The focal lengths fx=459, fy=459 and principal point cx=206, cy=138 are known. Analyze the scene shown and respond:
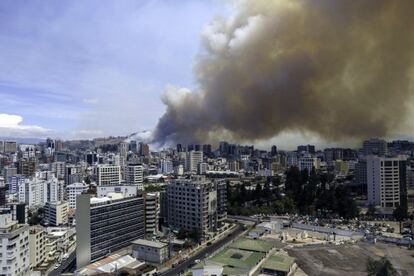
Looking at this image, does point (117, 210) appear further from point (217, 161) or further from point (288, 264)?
point (217, 161)

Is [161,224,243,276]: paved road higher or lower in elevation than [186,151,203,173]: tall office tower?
lower

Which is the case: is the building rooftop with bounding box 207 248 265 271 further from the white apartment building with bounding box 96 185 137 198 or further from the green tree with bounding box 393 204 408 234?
the green tree with bounding box 393 204 408 234

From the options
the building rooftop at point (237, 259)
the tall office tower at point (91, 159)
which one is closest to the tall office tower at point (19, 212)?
the building rooftop at point (237, 259)

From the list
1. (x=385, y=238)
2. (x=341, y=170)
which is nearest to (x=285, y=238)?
(x=385, y=238)

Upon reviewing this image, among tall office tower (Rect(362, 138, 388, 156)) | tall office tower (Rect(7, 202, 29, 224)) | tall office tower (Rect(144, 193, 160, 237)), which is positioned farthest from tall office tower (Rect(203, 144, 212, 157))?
tall office tower (Rect(144, 193, 160, 237))

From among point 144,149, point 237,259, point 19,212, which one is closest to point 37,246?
point 19,212

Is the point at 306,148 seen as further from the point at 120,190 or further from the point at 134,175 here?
the point at 120,190

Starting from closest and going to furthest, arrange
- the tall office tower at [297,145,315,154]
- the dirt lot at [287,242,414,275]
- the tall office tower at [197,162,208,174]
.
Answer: the dirt lot at [287,242,414,275]
the tall office tower at [197,162,208,174]
the tall office tower at [297,145,315,154]

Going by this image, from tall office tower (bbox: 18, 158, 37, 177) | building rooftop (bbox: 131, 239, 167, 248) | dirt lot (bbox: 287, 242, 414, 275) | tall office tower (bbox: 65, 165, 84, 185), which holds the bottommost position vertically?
dirt lot (bbox: 287, 242, 414, 275)
